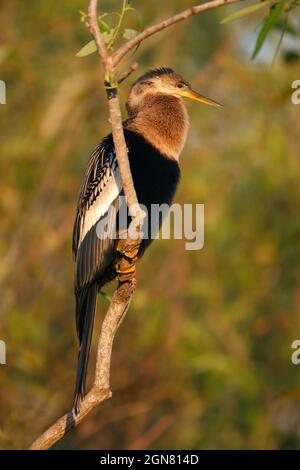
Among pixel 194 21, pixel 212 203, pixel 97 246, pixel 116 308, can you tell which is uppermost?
pixel 194 21

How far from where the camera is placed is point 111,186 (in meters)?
3.80

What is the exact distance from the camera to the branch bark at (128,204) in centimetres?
268

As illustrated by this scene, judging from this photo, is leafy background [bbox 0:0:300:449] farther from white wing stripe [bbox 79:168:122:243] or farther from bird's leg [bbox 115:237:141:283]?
bird's leg [bbox 115:237:141:283]

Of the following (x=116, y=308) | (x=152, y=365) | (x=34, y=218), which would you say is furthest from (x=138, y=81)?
(x=152, y=365)

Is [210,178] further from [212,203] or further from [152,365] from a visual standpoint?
[152,365]

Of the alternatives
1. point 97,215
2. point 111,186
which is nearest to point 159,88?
point 111,186

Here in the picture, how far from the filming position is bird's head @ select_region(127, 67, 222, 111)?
4.27m

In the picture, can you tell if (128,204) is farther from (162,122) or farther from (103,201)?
(162,122)

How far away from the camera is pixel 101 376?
3059 mm

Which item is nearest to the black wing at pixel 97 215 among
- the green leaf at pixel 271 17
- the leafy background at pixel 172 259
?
the green leaf at pixel 271 17

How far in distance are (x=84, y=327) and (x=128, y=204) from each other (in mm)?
784

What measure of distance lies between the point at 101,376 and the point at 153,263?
422 cm

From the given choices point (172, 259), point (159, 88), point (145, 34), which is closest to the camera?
point (145, 34)

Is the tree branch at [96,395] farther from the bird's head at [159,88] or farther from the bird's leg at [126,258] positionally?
the bird's head at [159,88]
